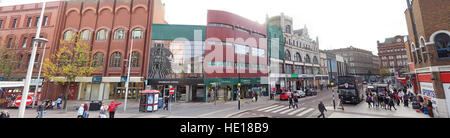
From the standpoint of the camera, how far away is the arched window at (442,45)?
11.7 m

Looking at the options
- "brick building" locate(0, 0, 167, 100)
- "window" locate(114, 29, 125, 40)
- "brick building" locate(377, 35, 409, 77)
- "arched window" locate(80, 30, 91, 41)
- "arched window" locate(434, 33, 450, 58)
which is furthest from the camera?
"brick building" locate(377, 35, 409, 77)

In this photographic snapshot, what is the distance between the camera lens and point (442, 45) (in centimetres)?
1189

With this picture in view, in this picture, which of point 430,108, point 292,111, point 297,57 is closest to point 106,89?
point 292,111

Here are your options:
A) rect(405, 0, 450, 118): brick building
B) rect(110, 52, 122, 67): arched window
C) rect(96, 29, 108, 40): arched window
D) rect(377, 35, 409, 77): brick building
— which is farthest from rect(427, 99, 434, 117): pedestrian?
rect(377, 35, 409, 77): brick building

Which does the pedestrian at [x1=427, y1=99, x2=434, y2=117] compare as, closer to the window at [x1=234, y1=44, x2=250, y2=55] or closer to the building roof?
the window at [x1=234, y1=44, x2=250, y2=55]

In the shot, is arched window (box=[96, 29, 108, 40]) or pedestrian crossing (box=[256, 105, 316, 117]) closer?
pedestrian crossing (box=[256, 105, 316, 117])

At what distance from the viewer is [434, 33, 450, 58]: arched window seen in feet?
38.3

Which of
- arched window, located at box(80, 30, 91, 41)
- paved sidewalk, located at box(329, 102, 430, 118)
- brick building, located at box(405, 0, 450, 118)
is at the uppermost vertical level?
arched window, located at box(80, 30, 91, 41)

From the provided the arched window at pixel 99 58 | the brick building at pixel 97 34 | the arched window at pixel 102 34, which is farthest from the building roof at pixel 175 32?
the arched window at pixel 99 58

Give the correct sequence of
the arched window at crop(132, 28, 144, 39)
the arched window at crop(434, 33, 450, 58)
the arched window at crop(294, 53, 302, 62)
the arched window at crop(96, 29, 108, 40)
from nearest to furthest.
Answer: the arched window at crop(434, 33, 450, 58) → the arched window at crop(132, 28, 144, 39) → the arched window at crop(96, 29, 108, 40) → the arched window at crop(294, 53, 302, 62)

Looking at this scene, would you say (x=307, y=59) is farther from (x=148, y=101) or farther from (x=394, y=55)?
(x=148, y=101)

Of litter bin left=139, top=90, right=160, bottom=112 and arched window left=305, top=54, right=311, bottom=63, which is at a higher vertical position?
arched window left=305, top=54, right=311, bottom=63
